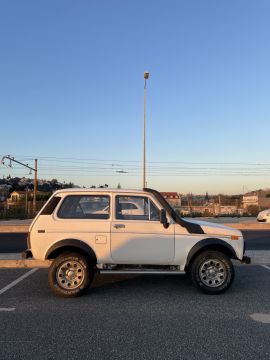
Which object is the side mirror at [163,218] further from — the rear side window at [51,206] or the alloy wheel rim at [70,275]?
the rear side window at [51,206]

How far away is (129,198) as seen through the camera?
6715mm

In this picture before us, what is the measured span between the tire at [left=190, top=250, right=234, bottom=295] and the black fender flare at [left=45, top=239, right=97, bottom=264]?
173 cm

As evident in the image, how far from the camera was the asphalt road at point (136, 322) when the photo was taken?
4.11 m

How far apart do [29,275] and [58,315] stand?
2.89 meters

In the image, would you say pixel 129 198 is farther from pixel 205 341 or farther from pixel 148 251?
pixel 205 341

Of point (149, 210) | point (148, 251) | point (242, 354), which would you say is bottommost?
point (242, 354)

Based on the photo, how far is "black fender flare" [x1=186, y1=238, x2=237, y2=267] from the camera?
639cm

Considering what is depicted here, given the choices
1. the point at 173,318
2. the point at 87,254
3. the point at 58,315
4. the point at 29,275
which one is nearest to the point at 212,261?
the point at 173,318

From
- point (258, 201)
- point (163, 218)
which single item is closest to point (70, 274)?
point (163, 218)

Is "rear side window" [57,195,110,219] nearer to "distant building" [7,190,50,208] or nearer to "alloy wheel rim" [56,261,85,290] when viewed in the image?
"alloy wheel rim" [56,261,85,290]

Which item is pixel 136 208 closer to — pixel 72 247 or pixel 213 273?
pixel 72 247

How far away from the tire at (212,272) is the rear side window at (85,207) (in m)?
1.77

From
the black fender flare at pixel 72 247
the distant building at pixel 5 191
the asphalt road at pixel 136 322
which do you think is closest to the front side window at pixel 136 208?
the black fender flare at pixel 72 247

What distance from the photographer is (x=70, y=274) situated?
20.7 feet
